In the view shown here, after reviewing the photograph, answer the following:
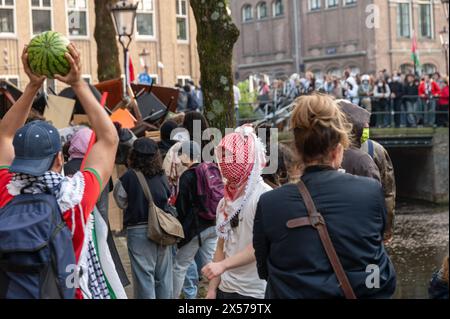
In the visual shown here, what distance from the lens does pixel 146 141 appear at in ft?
25.7

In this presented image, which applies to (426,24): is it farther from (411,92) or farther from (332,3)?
(411,92)

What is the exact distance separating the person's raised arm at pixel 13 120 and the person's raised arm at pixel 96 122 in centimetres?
26

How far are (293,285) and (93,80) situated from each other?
29.7 m

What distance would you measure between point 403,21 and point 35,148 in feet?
170

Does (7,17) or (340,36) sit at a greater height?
(340,36)

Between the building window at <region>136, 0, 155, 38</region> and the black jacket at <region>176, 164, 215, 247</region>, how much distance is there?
87.2ft

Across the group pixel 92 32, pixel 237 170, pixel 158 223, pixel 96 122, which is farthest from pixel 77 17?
pixel 96 122

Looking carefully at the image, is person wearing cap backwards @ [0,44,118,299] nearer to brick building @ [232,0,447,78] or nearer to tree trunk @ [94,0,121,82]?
tree trunk @ [94,0,121,82]

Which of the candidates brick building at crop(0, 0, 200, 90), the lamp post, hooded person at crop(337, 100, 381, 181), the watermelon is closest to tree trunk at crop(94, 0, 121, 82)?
the lamp post

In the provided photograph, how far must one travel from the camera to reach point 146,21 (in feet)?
115

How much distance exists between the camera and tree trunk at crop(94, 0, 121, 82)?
17.1m

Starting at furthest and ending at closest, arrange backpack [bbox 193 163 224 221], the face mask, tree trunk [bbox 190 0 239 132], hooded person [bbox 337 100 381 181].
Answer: tree trunk [bbox 190 0 239 132], backpack [bbox 193 163 224 221], the face mask, hooded person [bbox 337 100 381 181]
